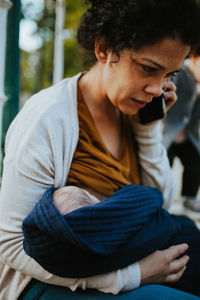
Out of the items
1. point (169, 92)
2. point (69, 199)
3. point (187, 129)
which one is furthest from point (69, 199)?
point (187, 129)

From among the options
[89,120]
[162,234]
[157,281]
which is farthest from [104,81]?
[157,281]

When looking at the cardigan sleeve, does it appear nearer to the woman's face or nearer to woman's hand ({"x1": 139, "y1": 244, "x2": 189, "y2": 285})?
woman's hand ({"x1": 139, "y1": 244, "x2": 189, "y2": 285})

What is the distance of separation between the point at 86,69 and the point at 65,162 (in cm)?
72

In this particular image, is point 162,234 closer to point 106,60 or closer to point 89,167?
point 89,167

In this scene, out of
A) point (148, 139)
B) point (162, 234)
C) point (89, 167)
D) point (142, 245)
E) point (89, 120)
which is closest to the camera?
point (142, 245)

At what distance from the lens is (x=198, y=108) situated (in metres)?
3.22

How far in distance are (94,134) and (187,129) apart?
1886 millimetres

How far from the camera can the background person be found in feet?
9.39

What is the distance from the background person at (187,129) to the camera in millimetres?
2863

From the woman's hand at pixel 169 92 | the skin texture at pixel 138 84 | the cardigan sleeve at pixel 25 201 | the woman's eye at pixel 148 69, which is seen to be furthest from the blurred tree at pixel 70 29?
the cardigan sleeve at pixel 25 201

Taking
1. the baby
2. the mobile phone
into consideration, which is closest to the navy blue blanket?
the baby

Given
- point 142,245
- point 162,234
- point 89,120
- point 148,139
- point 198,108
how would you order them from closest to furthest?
1. point 142,245
2. point 162,234
3. point 89,120
4. point 148,139
5. point 198,108

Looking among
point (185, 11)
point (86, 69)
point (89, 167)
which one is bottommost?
→ point (89, 167)

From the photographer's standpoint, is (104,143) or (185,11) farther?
(104,143)
